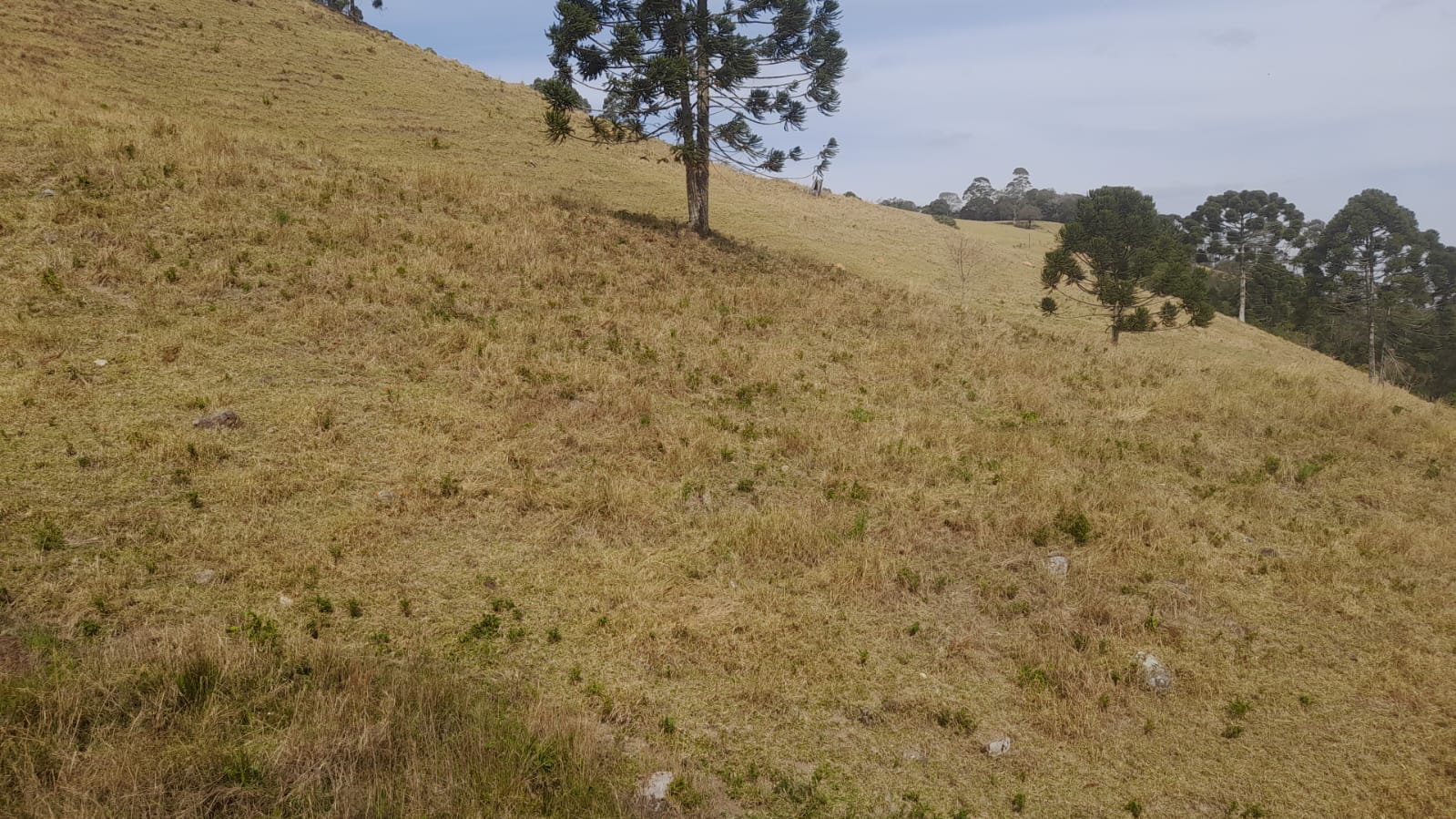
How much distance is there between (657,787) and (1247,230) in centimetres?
8018

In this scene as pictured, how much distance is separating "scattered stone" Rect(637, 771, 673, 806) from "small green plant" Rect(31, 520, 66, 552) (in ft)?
19.0

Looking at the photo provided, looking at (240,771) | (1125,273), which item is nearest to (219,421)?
(240,771)

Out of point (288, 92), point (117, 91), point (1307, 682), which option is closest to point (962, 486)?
point (1307, 682)

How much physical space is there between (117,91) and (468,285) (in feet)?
59.3

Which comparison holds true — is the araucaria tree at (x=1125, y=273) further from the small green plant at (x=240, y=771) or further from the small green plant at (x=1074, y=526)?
the small green plant at (x=240, y=771)

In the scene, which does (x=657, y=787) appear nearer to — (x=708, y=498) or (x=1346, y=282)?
(x=708, y=498)

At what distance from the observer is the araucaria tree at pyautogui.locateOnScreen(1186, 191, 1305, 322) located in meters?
63.4

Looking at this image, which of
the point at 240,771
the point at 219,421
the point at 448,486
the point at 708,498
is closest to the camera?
the point at 240,771

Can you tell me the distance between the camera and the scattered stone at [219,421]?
28.2 feet

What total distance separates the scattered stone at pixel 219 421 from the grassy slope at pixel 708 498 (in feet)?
0.69

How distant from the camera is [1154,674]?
6.36 meters

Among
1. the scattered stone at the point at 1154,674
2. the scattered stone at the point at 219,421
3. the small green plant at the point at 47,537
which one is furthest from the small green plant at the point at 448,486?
the scattered stone at the point at 1154,674

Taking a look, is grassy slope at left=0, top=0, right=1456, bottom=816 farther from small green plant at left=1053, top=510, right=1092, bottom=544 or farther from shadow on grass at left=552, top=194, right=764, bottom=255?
shadow on grass at left=552, top=194, right=764, bottom=255

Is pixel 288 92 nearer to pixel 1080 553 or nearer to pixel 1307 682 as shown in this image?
pixel 1080 553
